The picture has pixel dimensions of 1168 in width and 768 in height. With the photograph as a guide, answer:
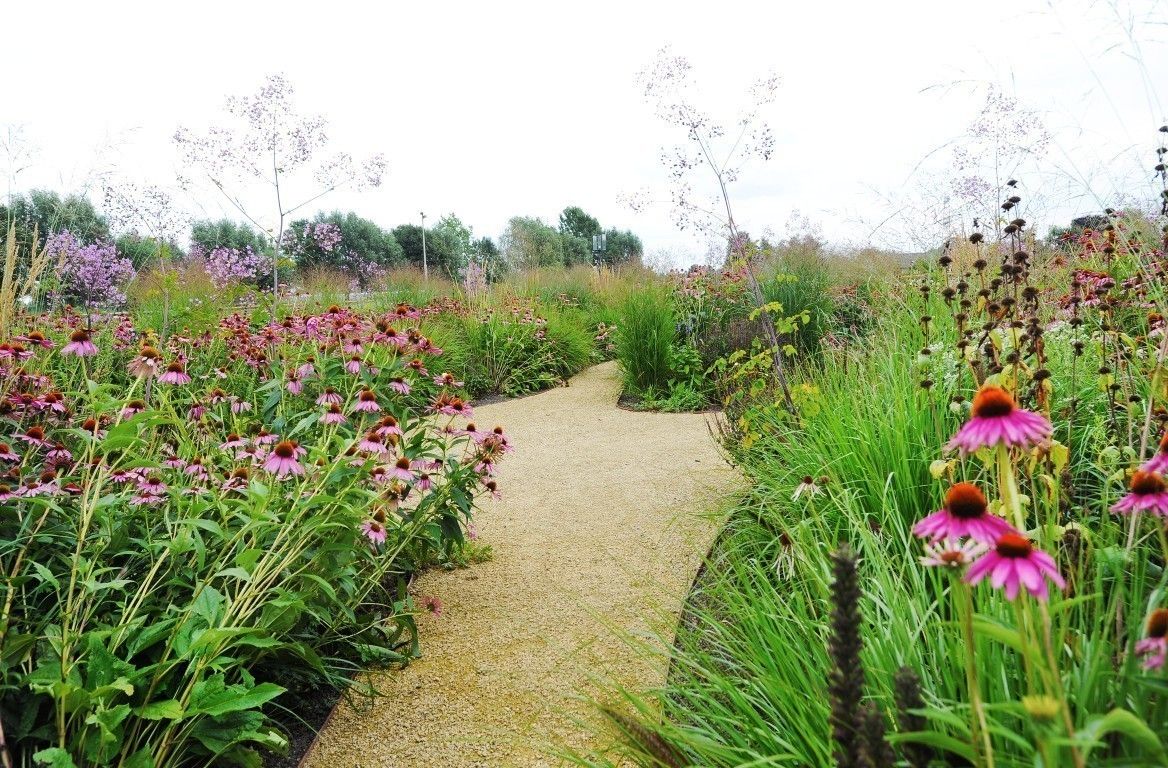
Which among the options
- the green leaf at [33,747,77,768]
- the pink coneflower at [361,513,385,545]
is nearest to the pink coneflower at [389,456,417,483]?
the pink coneflower at [361,513,385,545]

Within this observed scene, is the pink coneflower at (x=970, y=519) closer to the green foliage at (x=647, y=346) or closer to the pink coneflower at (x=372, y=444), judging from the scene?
the pink coneflower at (x=372, y=444)

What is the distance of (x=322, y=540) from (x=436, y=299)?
6.56 m

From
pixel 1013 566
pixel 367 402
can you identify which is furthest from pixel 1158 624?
pixel 367 402

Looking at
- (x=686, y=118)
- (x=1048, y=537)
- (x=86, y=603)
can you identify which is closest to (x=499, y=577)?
(x=86, y=603)

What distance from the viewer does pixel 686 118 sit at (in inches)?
137

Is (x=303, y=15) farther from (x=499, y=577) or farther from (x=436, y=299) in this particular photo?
(x=436, y=299)

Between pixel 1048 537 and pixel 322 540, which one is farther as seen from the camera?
pixel 322 540

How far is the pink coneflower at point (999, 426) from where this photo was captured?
685 millimetres

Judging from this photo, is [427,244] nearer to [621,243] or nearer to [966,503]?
[621,243]

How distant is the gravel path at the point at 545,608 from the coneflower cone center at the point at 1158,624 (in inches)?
43.0

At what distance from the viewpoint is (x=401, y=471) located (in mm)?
2020

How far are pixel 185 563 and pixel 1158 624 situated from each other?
1.80 m

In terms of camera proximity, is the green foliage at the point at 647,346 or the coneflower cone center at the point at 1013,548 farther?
the green foliage at the point at 647,346

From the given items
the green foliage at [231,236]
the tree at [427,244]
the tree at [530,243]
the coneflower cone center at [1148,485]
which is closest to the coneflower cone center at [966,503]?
the coneflower cone center at [1148,485]
